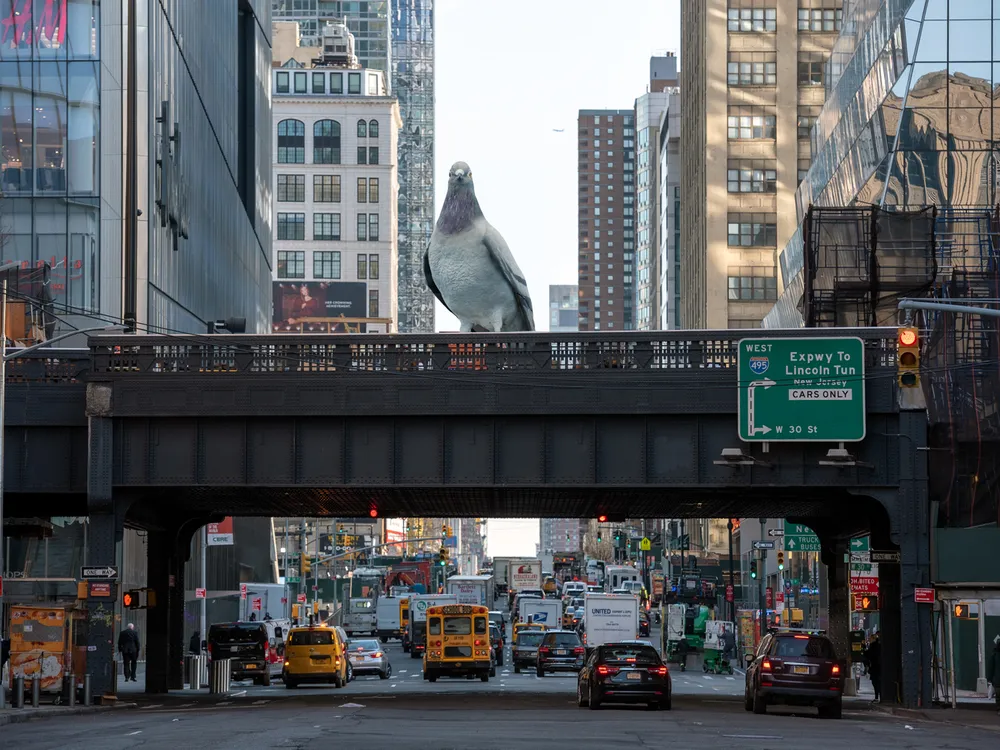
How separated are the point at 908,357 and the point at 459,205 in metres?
12.9

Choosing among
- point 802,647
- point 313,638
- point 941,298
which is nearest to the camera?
point 802,647

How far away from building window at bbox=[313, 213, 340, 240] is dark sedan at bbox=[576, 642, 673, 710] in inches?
6057

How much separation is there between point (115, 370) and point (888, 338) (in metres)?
17.3

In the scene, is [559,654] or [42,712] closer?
[42,712]

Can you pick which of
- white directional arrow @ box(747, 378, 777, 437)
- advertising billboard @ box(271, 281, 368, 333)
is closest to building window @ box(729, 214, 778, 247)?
advertising billboard @ box(271, 281, 368, 333)

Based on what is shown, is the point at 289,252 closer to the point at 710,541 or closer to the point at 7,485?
the point at 710,541

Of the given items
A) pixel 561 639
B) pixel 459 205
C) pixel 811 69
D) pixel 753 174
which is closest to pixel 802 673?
pixel 459 205

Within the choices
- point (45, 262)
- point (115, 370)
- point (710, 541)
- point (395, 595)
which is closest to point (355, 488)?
point (115, 370)

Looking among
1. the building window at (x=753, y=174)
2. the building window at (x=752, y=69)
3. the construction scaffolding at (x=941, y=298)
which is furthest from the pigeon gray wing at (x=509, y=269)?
the building window at (x=752, y=69)

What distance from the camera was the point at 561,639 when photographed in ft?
190

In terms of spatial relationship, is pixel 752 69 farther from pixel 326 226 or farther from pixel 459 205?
pixel 459 205

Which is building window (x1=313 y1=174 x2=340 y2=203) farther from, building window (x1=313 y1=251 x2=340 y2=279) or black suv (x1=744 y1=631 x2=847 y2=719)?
black suv (x1=744 y1=631 x2=847 y2=719)

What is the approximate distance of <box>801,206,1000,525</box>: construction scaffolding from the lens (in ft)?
129

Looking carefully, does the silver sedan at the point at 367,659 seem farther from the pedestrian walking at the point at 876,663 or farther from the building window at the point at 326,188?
the building window at the point at 326,188
